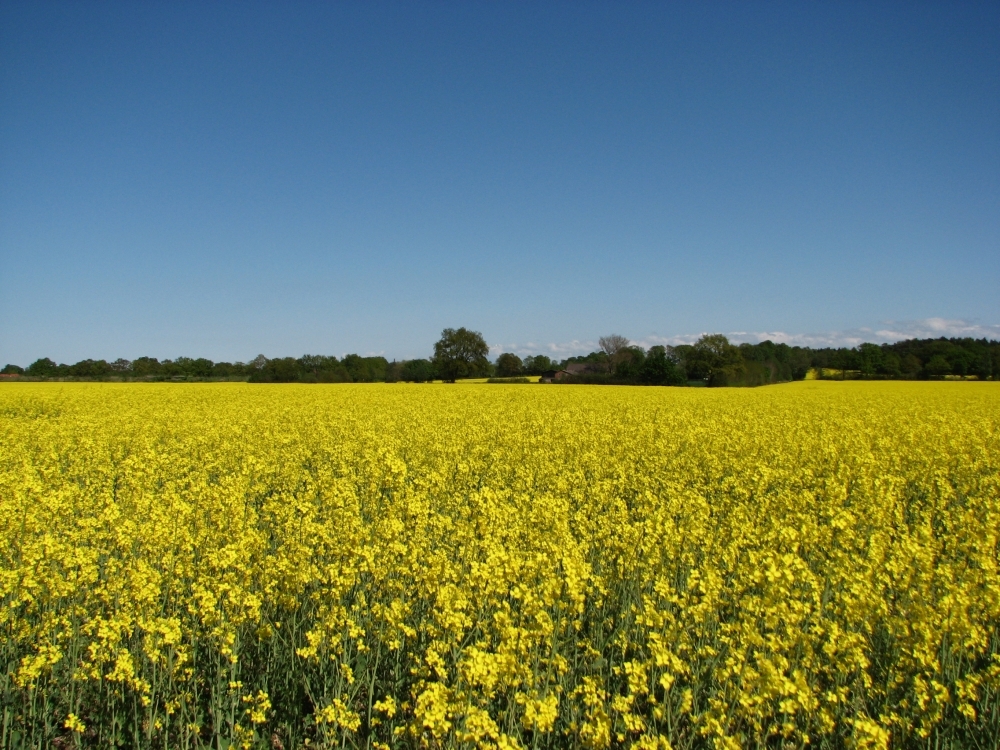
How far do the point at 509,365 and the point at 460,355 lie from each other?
11991 mm

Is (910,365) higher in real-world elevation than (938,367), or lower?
higher

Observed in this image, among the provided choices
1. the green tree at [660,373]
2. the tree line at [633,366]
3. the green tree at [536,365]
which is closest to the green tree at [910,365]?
the tree line at [633,366]

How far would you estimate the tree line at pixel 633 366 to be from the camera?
5616 cm

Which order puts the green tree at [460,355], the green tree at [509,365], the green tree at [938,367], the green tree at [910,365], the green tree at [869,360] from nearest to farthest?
the green tree at [938,367] < the green tree at [910,365] < the green tree at [869,360] < the green tree at [460,355] < the green tree at [509,365]

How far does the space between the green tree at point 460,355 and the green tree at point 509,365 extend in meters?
8.29

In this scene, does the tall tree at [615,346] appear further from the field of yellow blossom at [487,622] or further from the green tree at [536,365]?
the field of yellow blossom at [487,622]

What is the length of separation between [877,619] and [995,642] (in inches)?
44.7

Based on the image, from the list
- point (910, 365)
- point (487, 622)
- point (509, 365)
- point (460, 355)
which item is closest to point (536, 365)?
point (509, 365)

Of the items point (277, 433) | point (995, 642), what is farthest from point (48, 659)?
point (277, 433)

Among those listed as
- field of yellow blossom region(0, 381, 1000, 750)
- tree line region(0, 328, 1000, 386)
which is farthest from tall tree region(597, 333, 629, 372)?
field of yellow blossom region(0, 381, 1000, 750)

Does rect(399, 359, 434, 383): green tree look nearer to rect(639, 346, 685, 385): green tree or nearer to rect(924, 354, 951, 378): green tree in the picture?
rect(639, 346, 685, 385): green tree

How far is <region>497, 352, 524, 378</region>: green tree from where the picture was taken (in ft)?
267

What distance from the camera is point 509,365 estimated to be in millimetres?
82000

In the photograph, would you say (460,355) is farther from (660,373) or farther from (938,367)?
(938,367)
